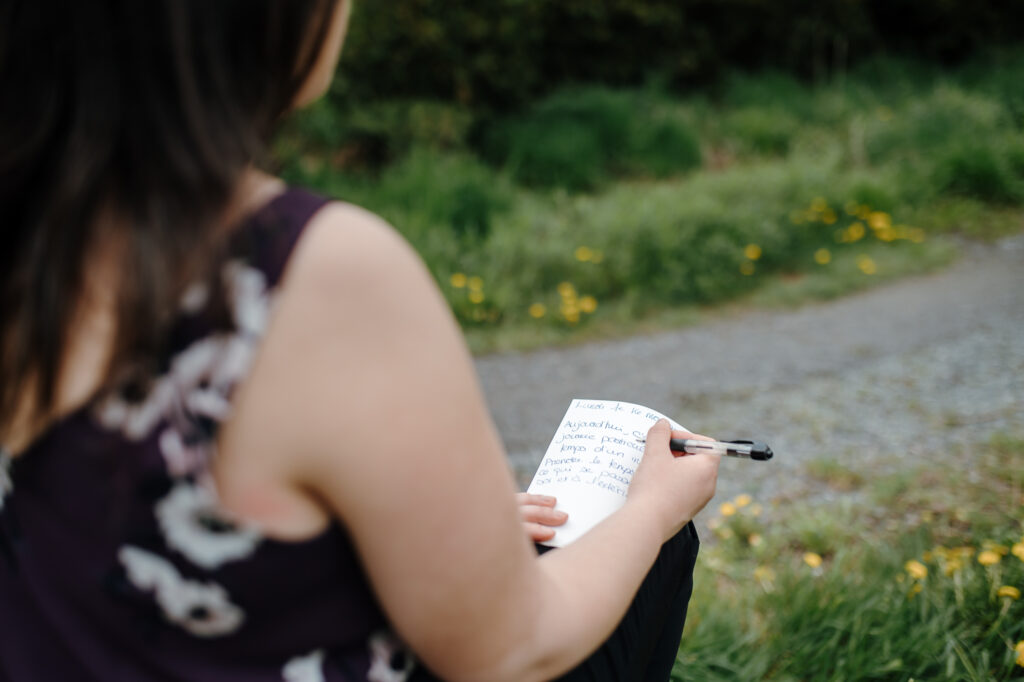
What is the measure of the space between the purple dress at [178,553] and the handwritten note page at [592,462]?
1.22 feet

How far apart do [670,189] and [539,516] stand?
5.50 m

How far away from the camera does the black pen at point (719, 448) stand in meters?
1.19

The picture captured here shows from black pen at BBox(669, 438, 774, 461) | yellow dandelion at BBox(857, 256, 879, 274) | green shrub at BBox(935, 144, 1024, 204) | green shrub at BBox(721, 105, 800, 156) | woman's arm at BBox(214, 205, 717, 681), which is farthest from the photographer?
green shrub at BBox(721, 105, 800, 156)

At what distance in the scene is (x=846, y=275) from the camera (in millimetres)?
5219

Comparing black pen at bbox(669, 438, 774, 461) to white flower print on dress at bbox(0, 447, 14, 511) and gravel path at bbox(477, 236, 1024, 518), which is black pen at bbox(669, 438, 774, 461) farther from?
gravel path at bbox(477, 236, 1024, 518)

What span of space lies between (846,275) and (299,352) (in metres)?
5.05

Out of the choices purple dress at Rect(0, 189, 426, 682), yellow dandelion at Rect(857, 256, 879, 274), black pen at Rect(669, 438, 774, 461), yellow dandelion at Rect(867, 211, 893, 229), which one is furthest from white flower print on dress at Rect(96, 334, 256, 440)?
yellow dandelion at Rect(867, 211, 893, 229)

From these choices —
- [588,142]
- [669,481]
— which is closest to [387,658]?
[669,481]

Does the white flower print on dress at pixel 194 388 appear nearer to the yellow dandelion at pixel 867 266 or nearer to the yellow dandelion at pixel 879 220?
the yellow dandelion at pixel 867 266

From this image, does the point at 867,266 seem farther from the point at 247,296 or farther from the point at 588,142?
the point at 247,296

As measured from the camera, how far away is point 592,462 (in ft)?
3.97

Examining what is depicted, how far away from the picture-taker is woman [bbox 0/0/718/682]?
665 millimetres

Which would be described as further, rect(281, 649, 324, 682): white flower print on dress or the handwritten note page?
the handwritten note page

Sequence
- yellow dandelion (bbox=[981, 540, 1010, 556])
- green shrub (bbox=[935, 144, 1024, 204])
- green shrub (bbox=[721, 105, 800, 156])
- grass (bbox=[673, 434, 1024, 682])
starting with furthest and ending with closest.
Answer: green shrub (bbox=[721, 105, 800, 156])
green shrub (bbox=[935, 144, 1024, 204])
yellow dandelion (bbox=[981, 540, 1010, 556])
grass (bbox=[673, 434, 1024, 682])
